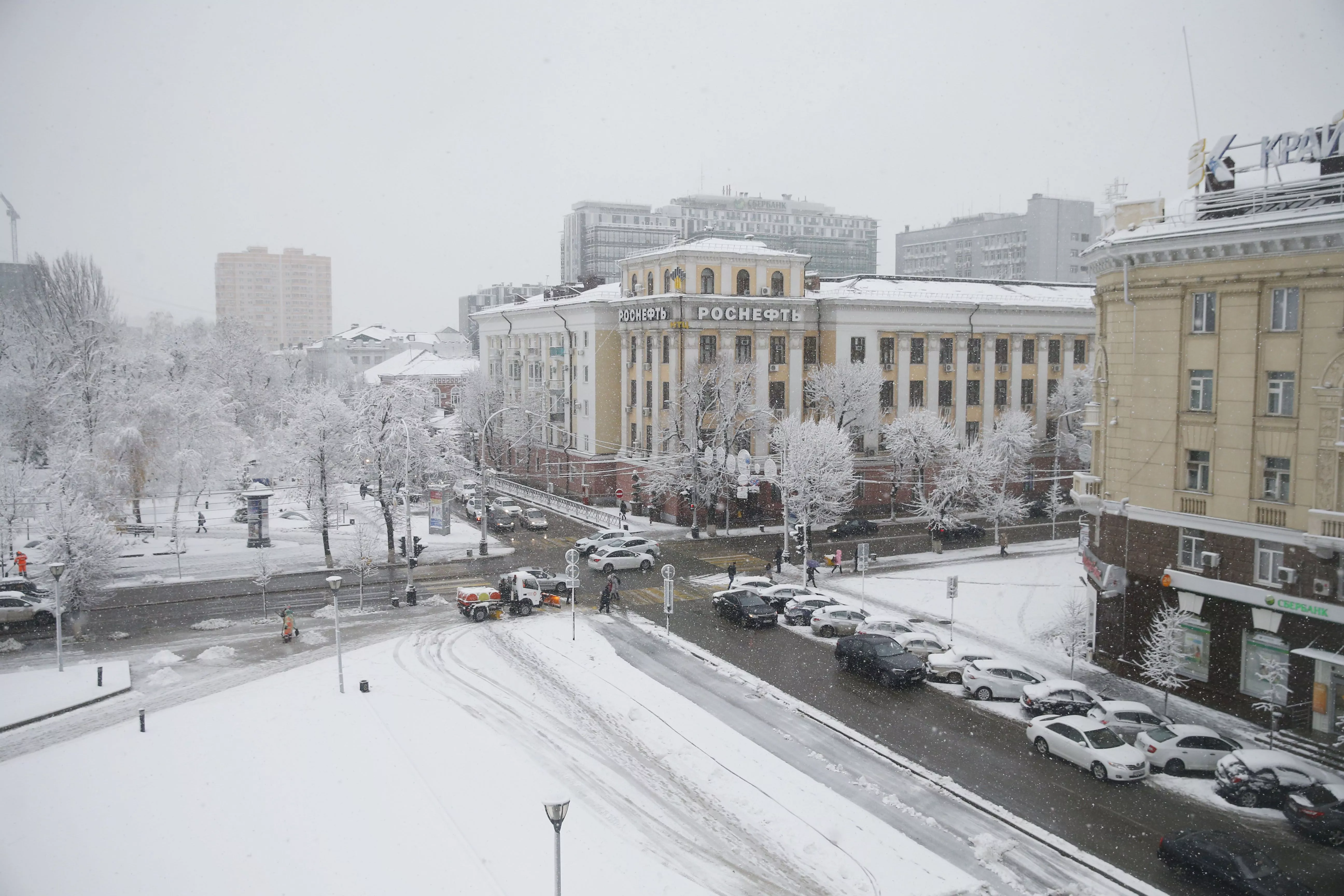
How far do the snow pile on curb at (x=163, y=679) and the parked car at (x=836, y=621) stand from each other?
19.8 metres

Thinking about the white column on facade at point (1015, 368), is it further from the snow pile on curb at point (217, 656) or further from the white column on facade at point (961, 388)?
the snow pile on curb at point (217, 656)

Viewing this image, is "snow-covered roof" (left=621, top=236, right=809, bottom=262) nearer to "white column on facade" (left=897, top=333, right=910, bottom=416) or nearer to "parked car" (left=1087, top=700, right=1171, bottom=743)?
"white column on facade" (left=897, top=333, right=910, bottom=416)

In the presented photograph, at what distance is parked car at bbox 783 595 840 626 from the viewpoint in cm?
3238

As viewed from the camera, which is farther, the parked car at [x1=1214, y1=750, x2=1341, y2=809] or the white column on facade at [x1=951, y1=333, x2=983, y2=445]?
the white column on facade at [x1=951, y1=333, x2=983, y2=445]

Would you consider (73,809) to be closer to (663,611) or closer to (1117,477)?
(663,611)

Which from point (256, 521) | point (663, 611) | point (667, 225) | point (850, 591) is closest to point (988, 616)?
point (850, 591)

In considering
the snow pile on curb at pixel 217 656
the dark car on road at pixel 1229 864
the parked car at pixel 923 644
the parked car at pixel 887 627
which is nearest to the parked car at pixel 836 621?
the parked car at pixel 887 627

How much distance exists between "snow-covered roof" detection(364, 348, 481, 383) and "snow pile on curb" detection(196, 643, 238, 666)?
7182 centimetres

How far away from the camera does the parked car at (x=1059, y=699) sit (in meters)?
23.6

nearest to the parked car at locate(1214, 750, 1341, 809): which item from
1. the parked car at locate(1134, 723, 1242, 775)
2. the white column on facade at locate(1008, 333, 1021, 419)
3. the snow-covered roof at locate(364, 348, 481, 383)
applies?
the parked car at locate(1134, 723, 1242, 775)

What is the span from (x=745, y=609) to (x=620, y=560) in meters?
10.5

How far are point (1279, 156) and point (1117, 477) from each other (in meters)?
9.36

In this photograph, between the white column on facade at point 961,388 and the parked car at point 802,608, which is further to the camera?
the white column on facade at point 961,388

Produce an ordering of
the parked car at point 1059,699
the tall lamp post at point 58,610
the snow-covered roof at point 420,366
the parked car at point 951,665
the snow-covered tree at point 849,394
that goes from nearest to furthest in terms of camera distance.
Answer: the parked car at point 1059,699, the parked car at point 951,665, the tall lamp post at point 58,610, the snow-covered tree at point 849,394, the snow-covered roof at point 420,366
